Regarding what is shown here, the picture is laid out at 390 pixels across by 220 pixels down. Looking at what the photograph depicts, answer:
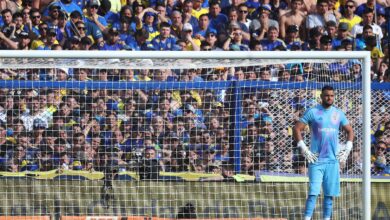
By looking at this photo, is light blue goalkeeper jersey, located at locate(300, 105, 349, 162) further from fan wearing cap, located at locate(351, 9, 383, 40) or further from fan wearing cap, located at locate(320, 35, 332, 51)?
fan wearing cap, located at locate(351, 9, 383, 40)

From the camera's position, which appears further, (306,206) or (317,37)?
(317,37)

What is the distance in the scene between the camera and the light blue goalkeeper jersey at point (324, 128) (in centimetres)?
1207

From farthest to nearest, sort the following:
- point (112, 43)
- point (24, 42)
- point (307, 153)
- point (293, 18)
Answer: point (293, 18), point (112, 43), point (24, 42), point (307, 153)

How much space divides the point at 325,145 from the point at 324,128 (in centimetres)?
21

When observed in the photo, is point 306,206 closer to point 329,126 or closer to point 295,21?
point 329,126

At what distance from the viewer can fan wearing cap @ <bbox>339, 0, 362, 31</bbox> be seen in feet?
51.4

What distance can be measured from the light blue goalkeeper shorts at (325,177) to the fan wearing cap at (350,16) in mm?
4166

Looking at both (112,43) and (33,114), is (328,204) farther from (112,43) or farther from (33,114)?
(112,43)

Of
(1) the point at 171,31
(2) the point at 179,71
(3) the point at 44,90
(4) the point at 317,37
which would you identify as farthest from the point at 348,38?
(3) the point at 44,90

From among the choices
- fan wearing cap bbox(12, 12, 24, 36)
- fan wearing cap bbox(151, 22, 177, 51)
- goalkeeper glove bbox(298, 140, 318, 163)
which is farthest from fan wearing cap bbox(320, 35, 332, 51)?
fan wearing cap bbox(12, 12, 24, 36)

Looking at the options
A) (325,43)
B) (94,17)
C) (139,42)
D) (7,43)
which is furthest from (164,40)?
(325,43)

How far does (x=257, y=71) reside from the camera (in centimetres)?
1259

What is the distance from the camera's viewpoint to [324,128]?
1209 cm

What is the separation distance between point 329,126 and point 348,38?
3503mm
